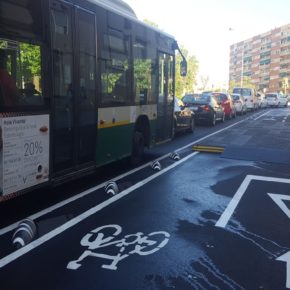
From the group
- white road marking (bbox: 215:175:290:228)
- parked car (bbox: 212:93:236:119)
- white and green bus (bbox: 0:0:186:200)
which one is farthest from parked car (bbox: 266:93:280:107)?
white road marking (bbox: 215:175:290:228)

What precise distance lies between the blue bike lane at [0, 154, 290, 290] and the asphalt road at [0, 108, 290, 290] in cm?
1

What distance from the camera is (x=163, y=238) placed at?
5.48 metres

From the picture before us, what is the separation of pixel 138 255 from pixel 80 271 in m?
0.71

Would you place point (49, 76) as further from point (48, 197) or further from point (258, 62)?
point (258, 62)

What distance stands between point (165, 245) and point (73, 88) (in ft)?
10.1

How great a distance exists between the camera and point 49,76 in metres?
6.31

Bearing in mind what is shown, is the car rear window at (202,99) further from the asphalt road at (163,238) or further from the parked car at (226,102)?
the asphalt road at (163,238)

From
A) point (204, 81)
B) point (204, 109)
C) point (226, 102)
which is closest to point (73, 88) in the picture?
point (204, 109)

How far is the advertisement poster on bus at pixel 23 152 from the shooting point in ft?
18.0

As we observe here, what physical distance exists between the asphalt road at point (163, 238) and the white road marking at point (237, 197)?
0.01 m

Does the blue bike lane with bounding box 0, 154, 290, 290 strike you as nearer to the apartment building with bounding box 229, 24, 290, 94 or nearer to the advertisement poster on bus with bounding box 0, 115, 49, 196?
the advertisement poster on bus with bounding box 0, 115, 49, 196

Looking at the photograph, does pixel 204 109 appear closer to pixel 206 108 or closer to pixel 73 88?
pixel 206 108

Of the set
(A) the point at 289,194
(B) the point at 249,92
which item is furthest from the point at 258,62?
(A) the point at 289,194

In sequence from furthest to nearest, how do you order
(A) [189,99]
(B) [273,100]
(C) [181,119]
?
(B) [273,100] → (A) [189,99] → (C) [181,119]
